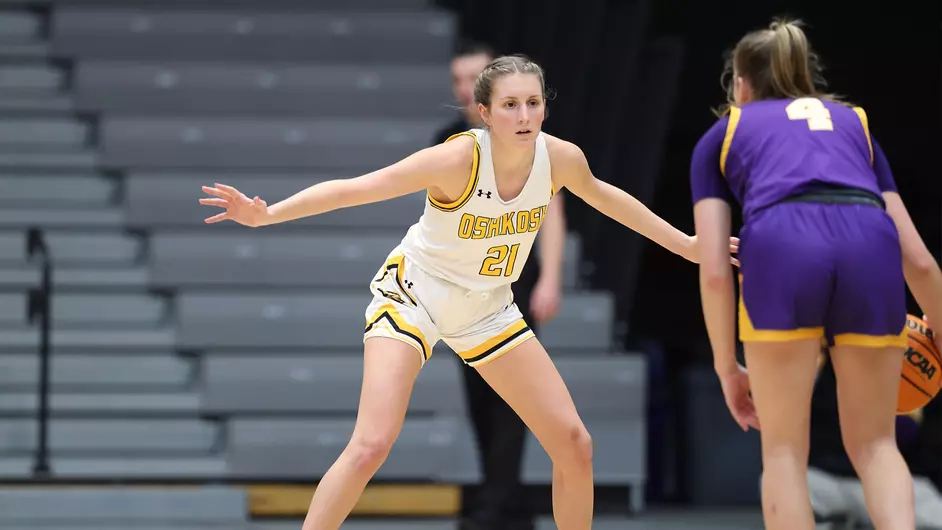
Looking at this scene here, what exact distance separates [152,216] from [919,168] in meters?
4.77

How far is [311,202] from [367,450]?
2.11ft

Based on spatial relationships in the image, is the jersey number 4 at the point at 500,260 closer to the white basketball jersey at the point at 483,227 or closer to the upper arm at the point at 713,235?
the white basketball jersey at the point at 483,227

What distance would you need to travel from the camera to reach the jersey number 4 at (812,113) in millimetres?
2998

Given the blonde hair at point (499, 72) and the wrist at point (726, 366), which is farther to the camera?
the blonde hair at point (499, 72)

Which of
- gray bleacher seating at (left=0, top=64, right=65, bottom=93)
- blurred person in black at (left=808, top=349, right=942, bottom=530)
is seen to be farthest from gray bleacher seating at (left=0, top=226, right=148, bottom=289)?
blurred person in black at (left=808, top=349, right=942, bottom=530)

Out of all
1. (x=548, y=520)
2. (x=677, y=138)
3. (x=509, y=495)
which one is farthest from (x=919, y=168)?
(x=509, y=495)

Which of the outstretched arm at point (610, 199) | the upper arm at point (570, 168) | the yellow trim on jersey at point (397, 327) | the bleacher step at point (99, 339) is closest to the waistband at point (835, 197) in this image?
the outstretched arm at point (610, 199)

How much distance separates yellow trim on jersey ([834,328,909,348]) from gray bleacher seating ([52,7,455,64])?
200 inches

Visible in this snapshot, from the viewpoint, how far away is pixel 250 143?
7023 mm

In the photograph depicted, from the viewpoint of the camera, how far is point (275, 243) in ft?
21.5

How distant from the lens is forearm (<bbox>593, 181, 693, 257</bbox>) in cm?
344

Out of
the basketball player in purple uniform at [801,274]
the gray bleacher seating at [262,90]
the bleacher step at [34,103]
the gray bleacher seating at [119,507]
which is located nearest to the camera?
the basketball player in purple uniform at [801,274]

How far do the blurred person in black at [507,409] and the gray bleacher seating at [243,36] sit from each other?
9.36ft

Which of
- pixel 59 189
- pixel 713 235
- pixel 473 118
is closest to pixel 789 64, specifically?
pixel 713 235
